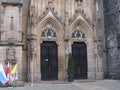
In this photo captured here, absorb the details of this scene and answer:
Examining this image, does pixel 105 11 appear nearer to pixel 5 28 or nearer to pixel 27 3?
pixel 27 3

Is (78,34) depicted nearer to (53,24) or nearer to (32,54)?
(53,24)

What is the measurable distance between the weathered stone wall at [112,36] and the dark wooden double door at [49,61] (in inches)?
161

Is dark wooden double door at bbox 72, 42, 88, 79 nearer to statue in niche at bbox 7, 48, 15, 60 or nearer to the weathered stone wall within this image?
the weathered stone wall

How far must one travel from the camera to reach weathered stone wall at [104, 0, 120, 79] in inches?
837

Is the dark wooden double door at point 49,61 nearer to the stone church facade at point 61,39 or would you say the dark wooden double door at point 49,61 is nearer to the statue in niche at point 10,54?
the stone church facade at point 61,39

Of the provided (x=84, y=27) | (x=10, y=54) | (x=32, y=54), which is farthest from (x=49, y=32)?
(x=10, y=54)

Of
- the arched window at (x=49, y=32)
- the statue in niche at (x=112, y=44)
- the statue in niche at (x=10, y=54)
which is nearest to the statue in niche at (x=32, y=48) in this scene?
the arched window at (x=49, y=32)

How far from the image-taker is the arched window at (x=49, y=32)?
22156 mm

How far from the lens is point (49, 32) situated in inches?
878

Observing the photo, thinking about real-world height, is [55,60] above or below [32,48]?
below

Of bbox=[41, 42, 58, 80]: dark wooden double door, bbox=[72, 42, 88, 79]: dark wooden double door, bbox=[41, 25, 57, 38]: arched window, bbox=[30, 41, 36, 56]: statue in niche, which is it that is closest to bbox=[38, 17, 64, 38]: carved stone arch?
bbox=[41, 25, 57, 38]: arched window

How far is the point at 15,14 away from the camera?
60.9 ft

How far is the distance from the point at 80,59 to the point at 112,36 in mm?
3009

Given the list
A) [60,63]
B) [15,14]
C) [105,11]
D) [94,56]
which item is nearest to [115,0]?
[105,11]
